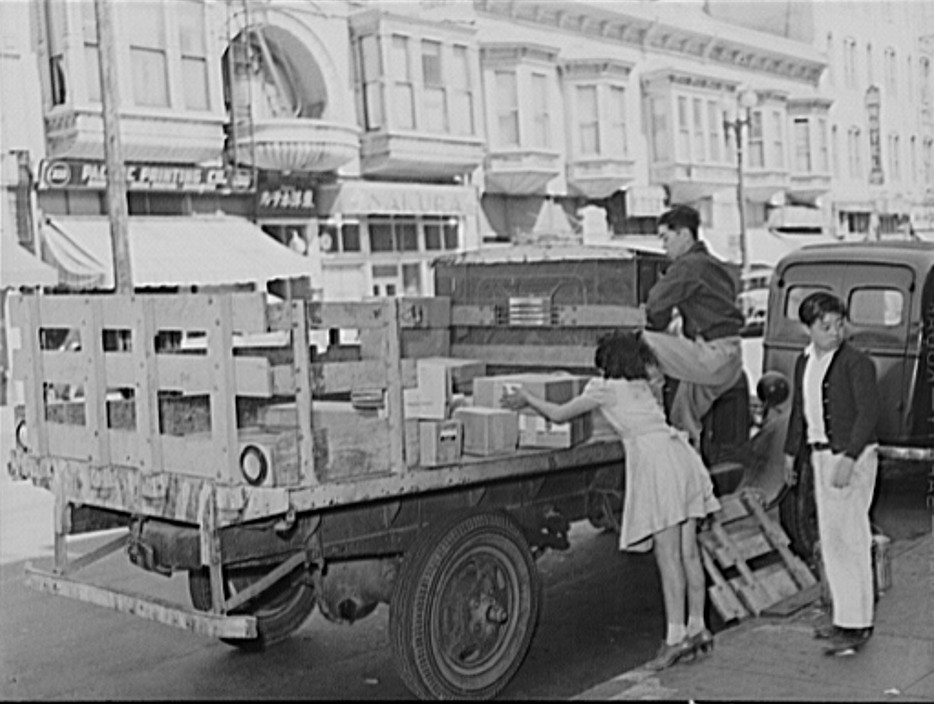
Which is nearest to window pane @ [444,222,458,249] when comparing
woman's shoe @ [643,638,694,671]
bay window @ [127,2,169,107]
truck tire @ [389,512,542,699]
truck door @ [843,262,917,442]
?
truck door @ [843,262,917,442]

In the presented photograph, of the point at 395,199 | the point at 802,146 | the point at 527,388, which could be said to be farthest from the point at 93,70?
the point at 527,388

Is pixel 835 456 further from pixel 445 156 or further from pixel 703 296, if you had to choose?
pixel 445 156

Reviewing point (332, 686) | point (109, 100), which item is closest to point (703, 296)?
point (332, 686)

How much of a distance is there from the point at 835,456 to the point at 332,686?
1965 millimetres

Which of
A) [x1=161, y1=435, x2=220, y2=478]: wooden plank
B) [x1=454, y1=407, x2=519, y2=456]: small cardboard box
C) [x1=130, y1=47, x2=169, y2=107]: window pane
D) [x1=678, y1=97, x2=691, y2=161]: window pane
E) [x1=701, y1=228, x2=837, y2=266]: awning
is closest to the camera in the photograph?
[x1=161, y1=435, x2=220, y2=478]: wooden plank

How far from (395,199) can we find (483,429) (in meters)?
5.07

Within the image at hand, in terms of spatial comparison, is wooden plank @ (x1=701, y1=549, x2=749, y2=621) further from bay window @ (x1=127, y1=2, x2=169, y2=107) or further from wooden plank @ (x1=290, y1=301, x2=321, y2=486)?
bay window @ (x1=127, y1=2, x2=169, y2=107)

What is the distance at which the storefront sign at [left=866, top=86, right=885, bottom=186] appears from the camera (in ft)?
25.1

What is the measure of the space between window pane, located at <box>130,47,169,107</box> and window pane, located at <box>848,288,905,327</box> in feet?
17.7

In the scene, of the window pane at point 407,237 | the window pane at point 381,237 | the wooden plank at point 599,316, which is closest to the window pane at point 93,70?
the window pane at point 381,237

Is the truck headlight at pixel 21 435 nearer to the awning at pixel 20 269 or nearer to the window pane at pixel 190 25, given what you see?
the awning at pixel 20 269

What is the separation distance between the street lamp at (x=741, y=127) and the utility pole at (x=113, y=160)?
365 centimetres

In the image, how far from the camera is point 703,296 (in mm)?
5363

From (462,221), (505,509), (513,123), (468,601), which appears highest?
(513,123)
